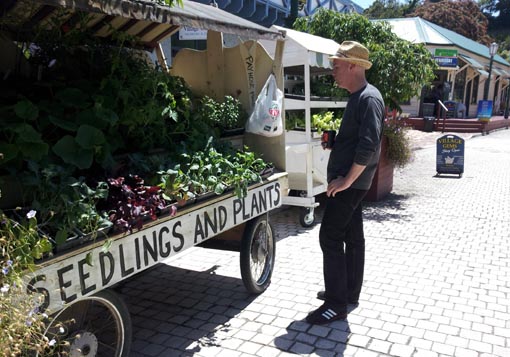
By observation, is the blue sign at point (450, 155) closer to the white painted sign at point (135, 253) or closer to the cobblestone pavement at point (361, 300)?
the cobblestone pavement at point (361, 300)

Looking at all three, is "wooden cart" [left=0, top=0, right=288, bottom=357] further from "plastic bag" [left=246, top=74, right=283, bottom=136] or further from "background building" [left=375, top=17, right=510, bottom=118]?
"background building" [left=375, top=17, right=510, bottom=118]

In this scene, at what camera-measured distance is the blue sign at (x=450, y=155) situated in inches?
415

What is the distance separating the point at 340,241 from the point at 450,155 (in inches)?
325

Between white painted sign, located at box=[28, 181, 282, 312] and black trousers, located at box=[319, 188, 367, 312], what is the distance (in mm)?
679

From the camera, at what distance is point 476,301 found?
4051 millimetres

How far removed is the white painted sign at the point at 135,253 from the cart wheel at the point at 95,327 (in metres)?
0.13

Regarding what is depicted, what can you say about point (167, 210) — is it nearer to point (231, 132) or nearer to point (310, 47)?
point (231, 132)

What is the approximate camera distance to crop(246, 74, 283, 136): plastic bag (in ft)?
13.9

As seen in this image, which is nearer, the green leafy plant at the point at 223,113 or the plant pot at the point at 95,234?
the plant pot at the point at 95,234

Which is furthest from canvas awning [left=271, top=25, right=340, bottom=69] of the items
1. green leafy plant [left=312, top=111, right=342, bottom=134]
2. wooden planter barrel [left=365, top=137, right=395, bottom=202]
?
wooden planter barrel [left=365, top=137, right=395, bottom=202]

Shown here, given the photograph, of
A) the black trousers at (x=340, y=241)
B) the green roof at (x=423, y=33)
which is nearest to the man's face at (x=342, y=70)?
the black trousers at (x=340, y=241)

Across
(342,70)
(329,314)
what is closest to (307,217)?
(329,314)

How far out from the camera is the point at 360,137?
321 centimetres

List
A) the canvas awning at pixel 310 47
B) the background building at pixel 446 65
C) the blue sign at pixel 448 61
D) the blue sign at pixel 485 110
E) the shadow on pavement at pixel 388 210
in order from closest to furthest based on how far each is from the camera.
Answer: the canvas awning at pixel 310 47
the shadow on pavement at pixel 388 210
the blue sign at pixel 485 110
the blue sign at pixel 448 61
the background building at pixel 446 65
